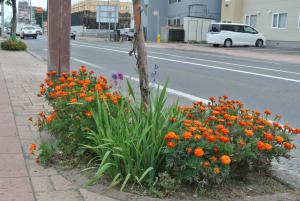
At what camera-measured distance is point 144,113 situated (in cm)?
421

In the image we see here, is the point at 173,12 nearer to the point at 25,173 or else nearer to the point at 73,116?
the point at 73,116

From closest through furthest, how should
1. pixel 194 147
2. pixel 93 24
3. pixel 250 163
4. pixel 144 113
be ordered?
pixel 194 147 < pixel 250 163 < pixel 144 113 < pixel 93 24

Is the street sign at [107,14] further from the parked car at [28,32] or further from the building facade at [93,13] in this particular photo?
the building facade at [93,13]

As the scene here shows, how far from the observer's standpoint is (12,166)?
424cm

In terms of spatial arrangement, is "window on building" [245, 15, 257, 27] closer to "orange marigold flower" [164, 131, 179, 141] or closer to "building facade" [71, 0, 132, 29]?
"orange marigold flower" [164, 131, 179, 141]

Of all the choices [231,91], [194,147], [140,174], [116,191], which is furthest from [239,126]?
[231,91]

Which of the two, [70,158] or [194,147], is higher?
[194,147]

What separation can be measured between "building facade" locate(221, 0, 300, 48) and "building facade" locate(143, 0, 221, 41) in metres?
5.80

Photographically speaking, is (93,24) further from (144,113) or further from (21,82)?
(144,113)

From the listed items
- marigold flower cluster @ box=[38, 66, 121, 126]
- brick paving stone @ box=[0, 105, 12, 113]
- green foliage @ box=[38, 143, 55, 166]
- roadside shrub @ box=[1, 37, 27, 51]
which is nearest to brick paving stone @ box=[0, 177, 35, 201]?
green foliage @ box=[38, 143, 55, 166]

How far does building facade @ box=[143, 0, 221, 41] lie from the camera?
48.9 metres

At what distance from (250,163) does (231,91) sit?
22.7ft

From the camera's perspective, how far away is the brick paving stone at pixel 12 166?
403 centimetres

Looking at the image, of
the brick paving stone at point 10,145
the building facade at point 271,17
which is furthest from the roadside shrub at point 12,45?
the brick paving stone at point 10,145
